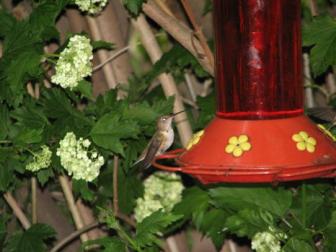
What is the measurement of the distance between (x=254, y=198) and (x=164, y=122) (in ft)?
1.80

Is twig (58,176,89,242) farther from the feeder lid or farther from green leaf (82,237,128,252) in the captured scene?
the feeder lid

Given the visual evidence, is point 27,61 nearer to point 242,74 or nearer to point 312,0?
point 242,74

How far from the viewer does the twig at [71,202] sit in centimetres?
460

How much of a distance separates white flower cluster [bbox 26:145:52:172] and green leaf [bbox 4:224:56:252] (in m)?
0.65

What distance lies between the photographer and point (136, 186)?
4363mm

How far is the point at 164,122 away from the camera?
12.7 feet

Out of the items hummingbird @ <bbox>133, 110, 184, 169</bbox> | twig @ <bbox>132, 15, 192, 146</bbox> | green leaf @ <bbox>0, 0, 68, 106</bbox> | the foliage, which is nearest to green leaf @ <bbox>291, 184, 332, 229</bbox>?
the foliage

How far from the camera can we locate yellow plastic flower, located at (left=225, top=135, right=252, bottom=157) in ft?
9.67

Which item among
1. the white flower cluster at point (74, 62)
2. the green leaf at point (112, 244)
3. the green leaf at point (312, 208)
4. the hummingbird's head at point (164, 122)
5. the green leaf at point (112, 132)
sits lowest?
the green leaf at point (312, 208)

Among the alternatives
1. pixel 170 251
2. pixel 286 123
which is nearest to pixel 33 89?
pixel 170 251

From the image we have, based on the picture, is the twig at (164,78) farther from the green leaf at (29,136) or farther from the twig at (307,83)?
the green leaf at (29,136)

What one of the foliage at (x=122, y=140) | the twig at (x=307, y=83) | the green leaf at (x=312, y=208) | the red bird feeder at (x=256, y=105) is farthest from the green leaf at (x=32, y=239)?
the twig at (x=307, y=83)

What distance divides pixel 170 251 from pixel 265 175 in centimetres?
201

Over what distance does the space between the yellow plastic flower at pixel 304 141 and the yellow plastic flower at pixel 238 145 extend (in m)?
0.17
